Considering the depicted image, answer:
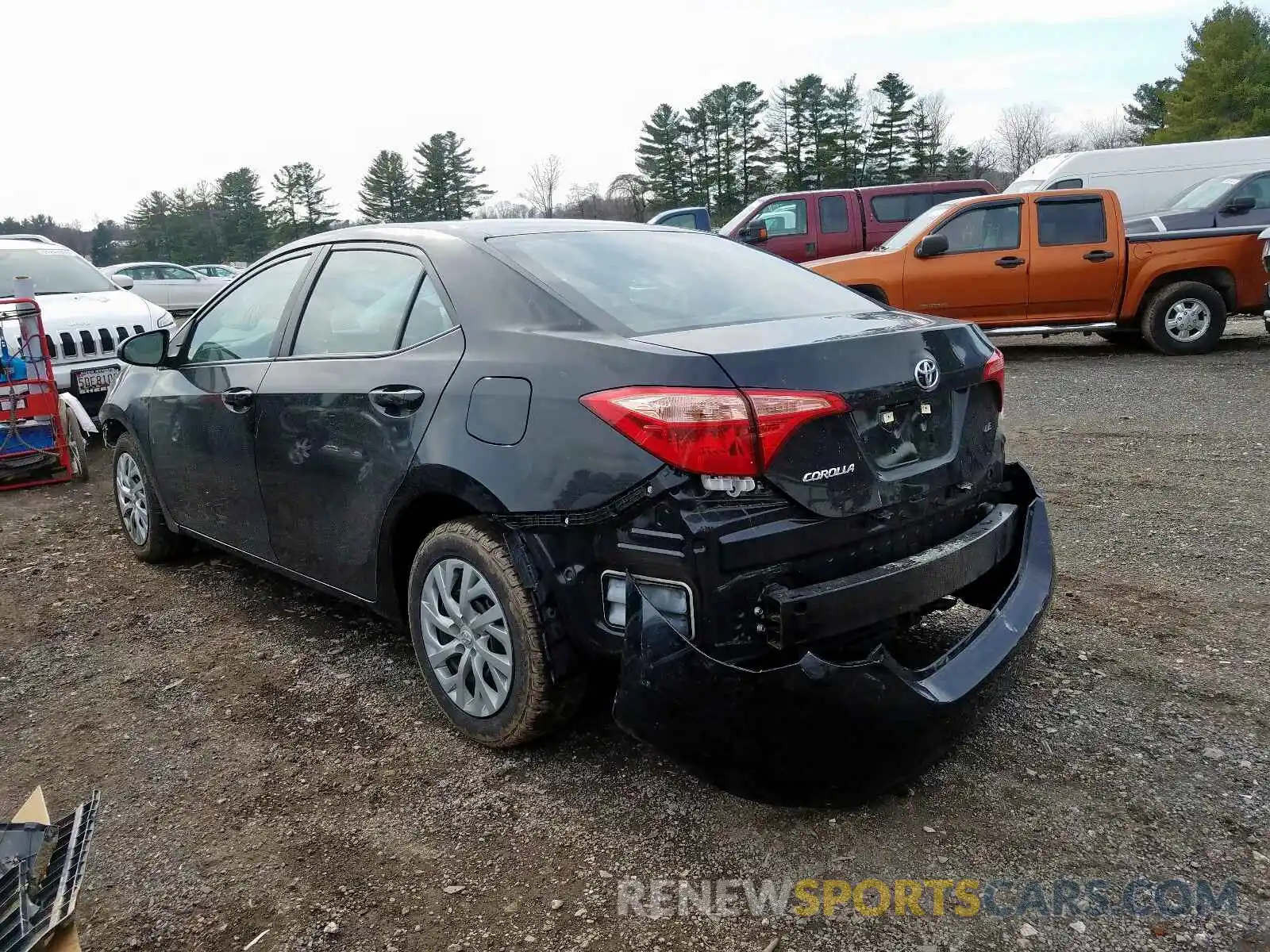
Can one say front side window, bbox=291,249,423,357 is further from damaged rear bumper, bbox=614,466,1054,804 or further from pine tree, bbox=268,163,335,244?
pine tree, bbox=268,163,335,244

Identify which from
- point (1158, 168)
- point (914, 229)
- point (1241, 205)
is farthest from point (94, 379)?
point (1158, 168)

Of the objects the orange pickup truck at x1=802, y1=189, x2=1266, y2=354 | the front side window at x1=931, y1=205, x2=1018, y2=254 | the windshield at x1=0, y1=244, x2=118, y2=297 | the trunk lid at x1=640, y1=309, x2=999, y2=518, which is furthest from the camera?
the front side window at x1=931, y1=205, x2=1018, y2=254

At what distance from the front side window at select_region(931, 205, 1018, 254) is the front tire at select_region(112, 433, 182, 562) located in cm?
842

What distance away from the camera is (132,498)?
15.9 feet

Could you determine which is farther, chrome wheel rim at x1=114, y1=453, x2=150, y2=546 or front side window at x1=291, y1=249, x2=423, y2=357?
chrome wheel rim at x1=114, y1=453, x2=150, y2=546

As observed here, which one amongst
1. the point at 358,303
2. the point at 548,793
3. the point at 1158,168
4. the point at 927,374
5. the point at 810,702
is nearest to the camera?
the point at 810,702

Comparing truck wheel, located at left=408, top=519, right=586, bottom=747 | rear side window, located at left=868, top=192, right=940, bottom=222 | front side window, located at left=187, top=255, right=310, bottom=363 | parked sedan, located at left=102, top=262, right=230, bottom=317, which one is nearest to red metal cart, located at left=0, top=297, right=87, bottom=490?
front side window, located at left=187, top=255, right=310, bottom=363

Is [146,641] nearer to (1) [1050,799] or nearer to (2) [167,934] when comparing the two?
(2) [167,934]

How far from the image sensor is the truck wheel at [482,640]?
8.42 feet

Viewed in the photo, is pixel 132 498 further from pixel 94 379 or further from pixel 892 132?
Result: pixel 892 132

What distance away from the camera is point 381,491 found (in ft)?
9.71

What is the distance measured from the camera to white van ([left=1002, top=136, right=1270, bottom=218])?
49.1 ft

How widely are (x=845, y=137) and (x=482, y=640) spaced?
2162 inches

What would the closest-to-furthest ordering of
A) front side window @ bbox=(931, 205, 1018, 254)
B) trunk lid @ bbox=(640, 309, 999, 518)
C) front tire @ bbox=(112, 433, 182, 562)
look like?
1. trunk lid @ bbox=(640, 309, 999, 518)
2. front tire @ bbox=(112, 433, 182, 562)
3. front side window @ bbox=(931, 205, 1018, 254)
